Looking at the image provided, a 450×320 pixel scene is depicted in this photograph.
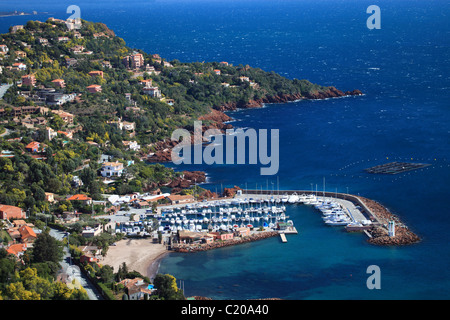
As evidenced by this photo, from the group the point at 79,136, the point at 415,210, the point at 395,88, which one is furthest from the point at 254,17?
the point at 415,210

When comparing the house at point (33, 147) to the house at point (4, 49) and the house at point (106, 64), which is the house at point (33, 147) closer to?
the house at point (4, 49)

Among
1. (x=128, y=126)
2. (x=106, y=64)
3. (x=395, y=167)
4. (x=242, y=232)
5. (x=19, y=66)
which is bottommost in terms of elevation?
(x=242, y=232)

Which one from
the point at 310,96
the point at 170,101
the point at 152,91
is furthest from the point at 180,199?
the point at 310,96

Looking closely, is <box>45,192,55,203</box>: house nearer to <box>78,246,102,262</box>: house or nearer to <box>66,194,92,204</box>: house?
<box>66,194,92,204</box>: house

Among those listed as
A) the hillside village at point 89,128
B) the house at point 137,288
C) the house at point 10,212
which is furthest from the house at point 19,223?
the house at point 137,288

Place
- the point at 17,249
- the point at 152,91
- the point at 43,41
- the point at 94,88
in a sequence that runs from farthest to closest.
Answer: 1. the point at 43,41
2. the point at 152,91
3. the point at 94,88
4. the point at 17,249

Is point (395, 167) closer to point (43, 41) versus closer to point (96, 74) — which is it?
point (96, 74)

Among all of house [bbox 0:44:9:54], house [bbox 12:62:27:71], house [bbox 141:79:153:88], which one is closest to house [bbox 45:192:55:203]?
house [bbox 12:62:27:71]
